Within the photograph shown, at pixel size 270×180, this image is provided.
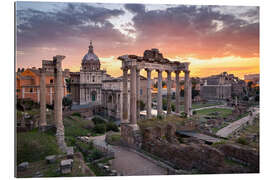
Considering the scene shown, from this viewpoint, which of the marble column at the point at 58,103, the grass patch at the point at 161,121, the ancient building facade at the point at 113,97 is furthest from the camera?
the ancient building facade at the point at 113,97

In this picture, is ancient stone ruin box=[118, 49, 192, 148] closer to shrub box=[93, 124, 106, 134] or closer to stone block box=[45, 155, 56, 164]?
stone block box=[45, 155, 56, 164]

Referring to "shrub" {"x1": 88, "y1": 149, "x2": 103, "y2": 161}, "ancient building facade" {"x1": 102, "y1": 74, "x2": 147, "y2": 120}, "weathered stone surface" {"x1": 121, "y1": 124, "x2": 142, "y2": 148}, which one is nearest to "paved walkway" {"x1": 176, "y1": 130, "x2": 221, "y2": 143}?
"weathered stone surface" {"x1": 121, "y1": 124, "x2": 142, "y2": 148}

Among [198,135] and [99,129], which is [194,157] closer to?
[198,135]

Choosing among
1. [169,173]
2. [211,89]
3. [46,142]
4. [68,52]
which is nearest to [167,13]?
[169,173]

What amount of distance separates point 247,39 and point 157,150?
8.45 m

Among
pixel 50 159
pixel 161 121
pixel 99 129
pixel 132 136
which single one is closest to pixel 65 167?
pixel 50 159

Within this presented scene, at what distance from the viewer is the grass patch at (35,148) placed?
8.34 metres

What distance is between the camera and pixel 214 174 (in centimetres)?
786

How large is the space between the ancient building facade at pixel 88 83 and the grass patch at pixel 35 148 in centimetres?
2396

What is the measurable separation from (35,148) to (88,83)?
1067 inches

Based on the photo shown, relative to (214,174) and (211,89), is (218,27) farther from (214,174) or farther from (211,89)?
(211,89)

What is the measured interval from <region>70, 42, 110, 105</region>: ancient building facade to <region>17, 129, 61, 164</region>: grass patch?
78.6 ft

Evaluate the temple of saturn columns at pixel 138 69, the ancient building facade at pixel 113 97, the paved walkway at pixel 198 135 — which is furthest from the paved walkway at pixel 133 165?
the ancient building facade at pixel 113 97

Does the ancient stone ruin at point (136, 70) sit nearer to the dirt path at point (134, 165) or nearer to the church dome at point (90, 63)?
the dirt path at point (134, 165)
